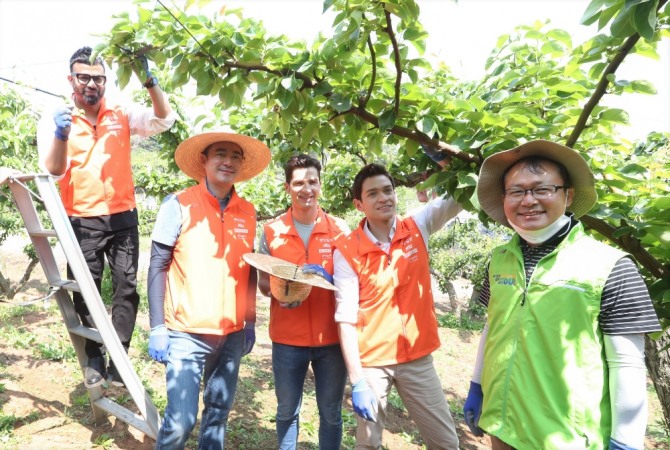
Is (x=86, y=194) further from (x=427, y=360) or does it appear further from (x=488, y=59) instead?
(x=488, y=59)

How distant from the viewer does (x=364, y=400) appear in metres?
2.10

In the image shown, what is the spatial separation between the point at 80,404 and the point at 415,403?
9.25 ft

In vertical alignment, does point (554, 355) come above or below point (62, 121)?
below

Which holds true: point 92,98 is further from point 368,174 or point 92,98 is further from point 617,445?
point 617,445

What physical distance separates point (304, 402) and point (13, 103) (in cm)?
465

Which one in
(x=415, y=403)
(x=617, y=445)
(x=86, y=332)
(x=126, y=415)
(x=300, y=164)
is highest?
(x=300, y=164)

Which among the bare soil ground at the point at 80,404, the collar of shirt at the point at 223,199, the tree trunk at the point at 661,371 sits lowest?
the bare soil ground at the point at 80,404

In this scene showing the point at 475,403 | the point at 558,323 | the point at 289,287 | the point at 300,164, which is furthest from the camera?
the point at 300,164

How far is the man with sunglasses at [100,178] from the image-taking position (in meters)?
2.61

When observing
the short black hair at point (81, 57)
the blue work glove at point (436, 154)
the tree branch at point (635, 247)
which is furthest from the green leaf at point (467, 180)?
the short black hair at point (81, 57)

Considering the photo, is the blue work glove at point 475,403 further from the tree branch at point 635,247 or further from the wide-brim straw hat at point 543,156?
the tree branch at point 635,247

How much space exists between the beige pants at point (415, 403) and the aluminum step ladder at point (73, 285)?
4.11 ft

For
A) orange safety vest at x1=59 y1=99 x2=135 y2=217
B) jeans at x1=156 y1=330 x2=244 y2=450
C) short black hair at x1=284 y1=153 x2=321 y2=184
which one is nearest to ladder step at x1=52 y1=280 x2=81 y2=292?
orange safety vest at x1=59 y1=99 x2=135 y2=217

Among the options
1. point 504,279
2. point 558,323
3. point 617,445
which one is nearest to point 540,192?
point 504,279
